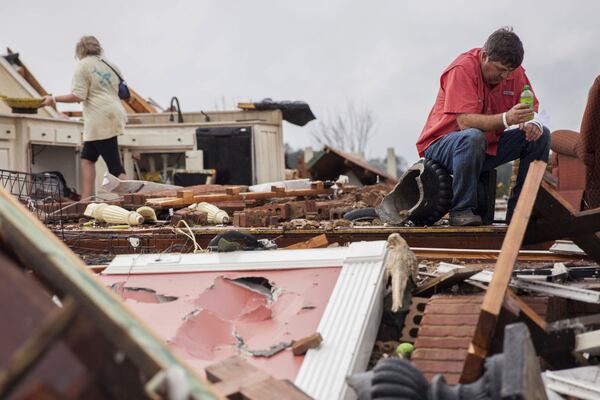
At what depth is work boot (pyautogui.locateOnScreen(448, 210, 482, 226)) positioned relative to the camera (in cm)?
494

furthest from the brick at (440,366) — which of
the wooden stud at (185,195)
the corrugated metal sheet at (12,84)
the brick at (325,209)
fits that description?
the corrugated metal sheet at (12,84)

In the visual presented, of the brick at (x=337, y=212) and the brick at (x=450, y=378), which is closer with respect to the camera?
the brick at (x=450, y=378)

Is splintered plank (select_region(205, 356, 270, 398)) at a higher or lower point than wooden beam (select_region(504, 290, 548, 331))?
lower

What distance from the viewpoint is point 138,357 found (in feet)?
4.69

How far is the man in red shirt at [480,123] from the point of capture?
4.82 metres

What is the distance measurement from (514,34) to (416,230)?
132 centimetres

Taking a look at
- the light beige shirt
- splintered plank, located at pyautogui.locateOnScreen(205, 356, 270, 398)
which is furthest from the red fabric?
the light beige shirt

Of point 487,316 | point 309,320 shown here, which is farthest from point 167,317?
point 487,316

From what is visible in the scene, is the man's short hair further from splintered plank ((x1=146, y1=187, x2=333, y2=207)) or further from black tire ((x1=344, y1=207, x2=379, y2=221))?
splintered plank ((x1=146, y1=187, x2=333, y2=207))

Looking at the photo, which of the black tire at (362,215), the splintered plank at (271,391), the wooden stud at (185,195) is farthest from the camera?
the wooden stud at (185,195)

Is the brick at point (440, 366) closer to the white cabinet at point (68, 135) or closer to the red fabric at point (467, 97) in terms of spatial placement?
the red fabric at point (467, 97)

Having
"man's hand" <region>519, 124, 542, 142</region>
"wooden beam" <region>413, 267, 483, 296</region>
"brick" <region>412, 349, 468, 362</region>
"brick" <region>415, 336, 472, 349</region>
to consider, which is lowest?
"brick" <region>412, 349, 468, 362</region>

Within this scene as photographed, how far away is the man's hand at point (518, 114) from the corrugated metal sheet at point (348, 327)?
1.61 m

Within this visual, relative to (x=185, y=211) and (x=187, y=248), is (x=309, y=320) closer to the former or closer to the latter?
(x=187, y=248)
